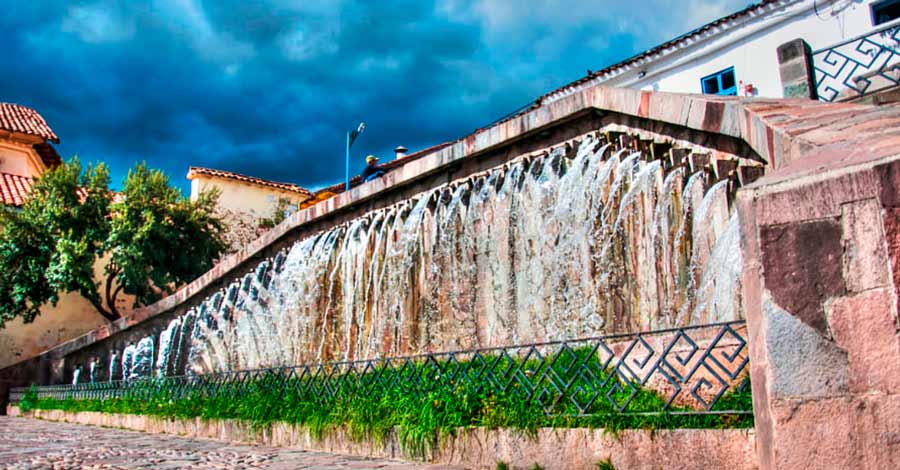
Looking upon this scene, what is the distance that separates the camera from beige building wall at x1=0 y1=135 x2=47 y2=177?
26.9m

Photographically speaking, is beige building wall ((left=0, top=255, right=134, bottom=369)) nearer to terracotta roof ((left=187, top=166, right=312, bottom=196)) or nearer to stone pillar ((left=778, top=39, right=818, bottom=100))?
terracotta roof ((left=187, top=166, right=312, bottom=196))

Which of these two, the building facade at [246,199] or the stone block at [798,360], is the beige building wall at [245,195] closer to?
the building facade at [246,199]

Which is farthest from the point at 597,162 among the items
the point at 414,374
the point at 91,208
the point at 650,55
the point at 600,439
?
the point at 91,208

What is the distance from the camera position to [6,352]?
2319 cm

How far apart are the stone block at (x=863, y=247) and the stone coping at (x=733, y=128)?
0.22 meters

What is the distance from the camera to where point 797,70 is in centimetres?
803

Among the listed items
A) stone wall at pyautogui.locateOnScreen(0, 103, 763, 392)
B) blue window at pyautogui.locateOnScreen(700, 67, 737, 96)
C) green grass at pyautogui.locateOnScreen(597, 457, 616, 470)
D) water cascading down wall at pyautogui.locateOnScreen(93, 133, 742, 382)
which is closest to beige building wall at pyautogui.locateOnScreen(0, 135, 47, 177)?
stone wall at pyautogui.locateOnScreen(0, 103, 763, 392)

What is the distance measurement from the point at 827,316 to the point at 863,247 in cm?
28

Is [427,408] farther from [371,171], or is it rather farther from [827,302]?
[371,171]

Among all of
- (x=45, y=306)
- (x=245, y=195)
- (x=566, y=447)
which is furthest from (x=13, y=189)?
(x=566, y=447)

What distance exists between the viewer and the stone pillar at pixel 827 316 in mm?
2600

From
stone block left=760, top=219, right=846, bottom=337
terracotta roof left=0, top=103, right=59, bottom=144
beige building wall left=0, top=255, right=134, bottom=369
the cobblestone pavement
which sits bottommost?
the cobblestone pavement

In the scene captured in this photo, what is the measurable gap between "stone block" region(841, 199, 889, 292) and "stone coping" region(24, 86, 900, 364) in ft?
0.72

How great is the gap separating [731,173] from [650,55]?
42.3 feet
